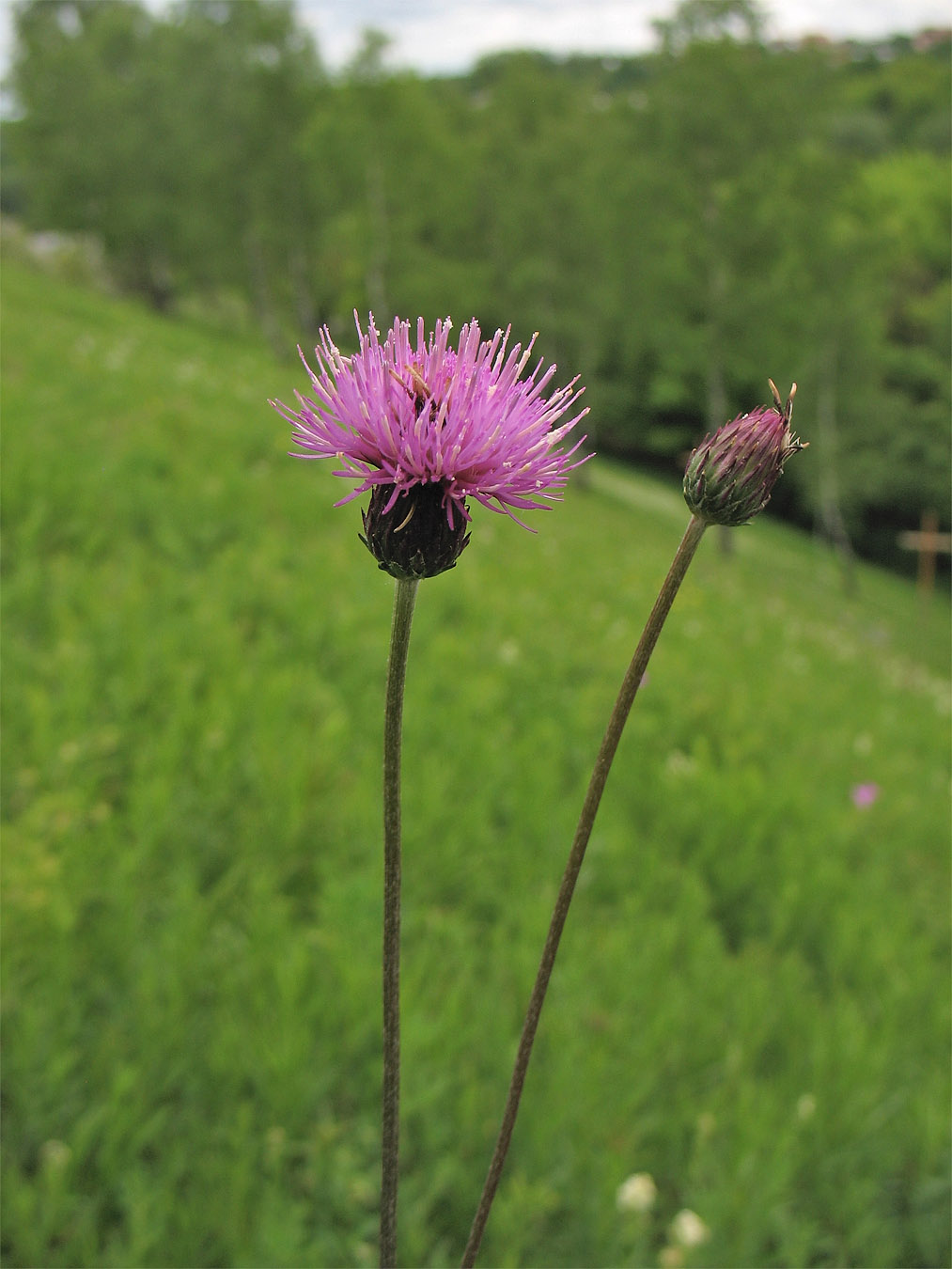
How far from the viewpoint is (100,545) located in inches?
187

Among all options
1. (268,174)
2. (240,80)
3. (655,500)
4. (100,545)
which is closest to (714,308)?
(655,500)

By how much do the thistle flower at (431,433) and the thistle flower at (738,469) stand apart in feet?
0.41

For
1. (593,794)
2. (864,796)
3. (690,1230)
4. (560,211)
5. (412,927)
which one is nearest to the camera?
(593,794)

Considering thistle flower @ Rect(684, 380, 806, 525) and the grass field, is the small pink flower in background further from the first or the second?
thistle flower @ Rect(684, 380, 806, 525)

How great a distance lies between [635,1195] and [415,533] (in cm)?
196

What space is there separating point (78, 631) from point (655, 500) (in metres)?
27.0

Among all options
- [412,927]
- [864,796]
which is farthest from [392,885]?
[864,796]

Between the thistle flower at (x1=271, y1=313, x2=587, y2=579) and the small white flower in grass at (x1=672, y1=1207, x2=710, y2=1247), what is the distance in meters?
1.95

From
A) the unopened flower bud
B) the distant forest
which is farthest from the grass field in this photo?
the distant forest

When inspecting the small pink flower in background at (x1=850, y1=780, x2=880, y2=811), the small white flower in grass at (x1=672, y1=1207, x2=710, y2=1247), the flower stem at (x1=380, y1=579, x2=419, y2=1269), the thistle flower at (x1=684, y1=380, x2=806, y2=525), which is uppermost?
the thistle flower at (x1=684, y1=380, x2=806, y2=525)

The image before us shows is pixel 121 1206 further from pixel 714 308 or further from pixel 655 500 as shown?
pixel 655 500

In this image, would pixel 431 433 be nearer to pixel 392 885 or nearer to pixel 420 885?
pixel 392 885

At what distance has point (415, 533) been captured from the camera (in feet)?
2.87

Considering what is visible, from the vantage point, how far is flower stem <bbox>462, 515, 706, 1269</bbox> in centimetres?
80
